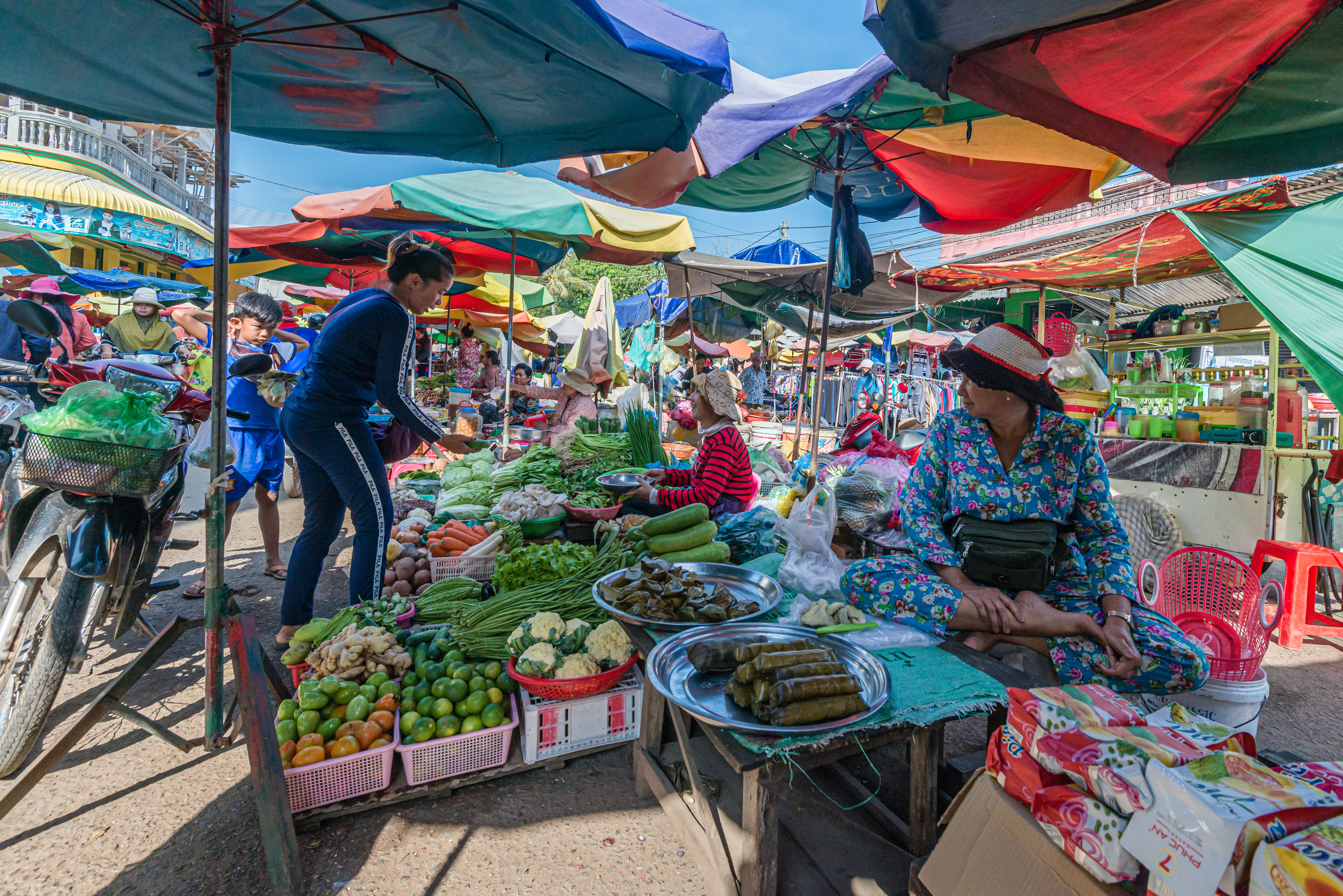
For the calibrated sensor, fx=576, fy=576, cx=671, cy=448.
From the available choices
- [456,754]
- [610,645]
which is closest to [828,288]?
[610,645]

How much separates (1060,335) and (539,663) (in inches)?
268

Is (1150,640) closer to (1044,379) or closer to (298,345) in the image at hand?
(1044,379)

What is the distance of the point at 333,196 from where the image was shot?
573 centimetres

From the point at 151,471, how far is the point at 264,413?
2243mm

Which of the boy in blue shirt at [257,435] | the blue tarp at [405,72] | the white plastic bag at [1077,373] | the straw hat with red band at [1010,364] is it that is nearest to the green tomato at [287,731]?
the boy in blue shirt at [257,435]

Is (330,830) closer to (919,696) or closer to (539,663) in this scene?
(539,663)

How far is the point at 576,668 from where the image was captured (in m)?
2.39

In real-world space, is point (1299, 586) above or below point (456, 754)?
above

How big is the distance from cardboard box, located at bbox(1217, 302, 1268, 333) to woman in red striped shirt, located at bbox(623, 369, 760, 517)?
15.4 ft

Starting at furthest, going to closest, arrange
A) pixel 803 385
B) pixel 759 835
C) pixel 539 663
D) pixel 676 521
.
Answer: pixel 803 385 → pixel 676 521 → pixel 539 663 → pixel 759 835

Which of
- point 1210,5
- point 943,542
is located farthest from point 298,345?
point 1210,5

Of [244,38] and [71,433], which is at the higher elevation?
[244,38]

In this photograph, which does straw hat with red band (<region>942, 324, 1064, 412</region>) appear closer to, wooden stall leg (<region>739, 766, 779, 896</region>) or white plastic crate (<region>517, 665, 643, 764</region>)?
wooden stall leg (<region>739, 766, 779, 896</region>)

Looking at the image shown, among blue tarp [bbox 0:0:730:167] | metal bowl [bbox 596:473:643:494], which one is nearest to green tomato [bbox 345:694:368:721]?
metal bowl [bbox 596:473:643:494]
